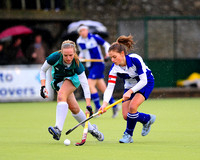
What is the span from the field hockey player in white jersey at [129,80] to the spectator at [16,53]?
391 inches

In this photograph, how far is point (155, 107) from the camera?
14203 mm

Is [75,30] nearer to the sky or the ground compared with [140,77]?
nearer to the ground

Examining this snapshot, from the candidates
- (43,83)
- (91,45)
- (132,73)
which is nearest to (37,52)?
(91,45)

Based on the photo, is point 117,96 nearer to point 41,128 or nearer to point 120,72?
point 41,128

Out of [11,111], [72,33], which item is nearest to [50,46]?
[72,33]

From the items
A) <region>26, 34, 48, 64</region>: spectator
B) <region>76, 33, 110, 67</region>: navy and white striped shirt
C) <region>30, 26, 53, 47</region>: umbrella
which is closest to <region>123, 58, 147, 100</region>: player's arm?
<region>76, 33, 110, 67</region>: navy and white striped shirt

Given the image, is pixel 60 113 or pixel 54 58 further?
pixel 54 58

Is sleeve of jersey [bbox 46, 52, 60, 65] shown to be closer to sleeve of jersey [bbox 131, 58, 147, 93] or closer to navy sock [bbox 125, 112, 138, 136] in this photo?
sleeve of jersey [bbox 131, 58, 147, 93]

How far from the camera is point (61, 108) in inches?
286

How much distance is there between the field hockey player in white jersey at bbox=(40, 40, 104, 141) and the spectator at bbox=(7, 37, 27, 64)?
32.3 feet

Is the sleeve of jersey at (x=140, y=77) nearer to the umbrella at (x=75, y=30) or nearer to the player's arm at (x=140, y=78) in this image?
the player's arm at (x=140, y=78)

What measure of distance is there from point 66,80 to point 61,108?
0.44 m

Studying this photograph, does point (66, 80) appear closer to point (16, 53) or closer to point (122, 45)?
point (122, 45)

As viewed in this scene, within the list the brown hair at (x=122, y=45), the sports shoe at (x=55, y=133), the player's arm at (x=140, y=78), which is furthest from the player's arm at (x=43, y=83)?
the player's arm at (x=140, y=78)
